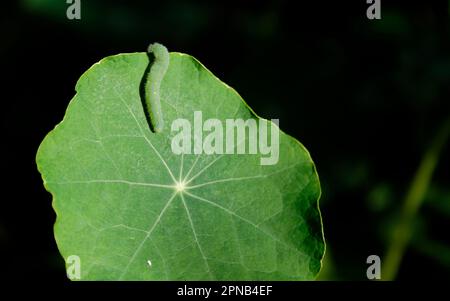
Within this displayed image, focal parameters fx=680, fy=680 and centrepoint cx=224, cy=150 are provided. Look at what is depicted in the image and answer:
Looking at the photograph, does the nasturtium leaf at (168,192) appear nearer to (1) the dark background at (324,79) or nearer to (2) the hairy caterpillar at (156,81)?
(2) the hairy caterpillar at (156,81)

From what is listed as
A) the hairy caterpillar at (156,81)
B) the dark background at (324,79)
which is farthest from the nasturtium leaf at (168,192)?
the dark background at (324,79)

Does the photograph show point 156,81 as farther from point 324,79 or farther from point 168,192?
point 324,79

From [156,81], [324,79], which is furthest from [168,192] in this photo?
[324,79]

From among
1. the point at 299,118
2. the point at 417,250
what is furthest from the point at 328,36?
the point at 417,250

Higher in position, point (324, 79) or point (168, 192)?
point (324, 79)

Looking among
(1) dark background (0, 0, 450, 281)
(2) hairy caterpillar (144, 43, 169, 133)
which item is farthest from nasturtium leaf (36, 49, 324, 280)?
(1) dark background (0, 0, 450, 281)

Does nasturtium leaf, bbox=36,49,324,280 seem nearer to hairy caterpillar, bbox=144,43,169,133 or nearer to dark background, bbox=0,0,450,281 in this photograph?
hairy caterpillar, bbox=144,43,169,133

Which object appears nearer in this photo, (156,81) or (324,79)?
(156,81)
